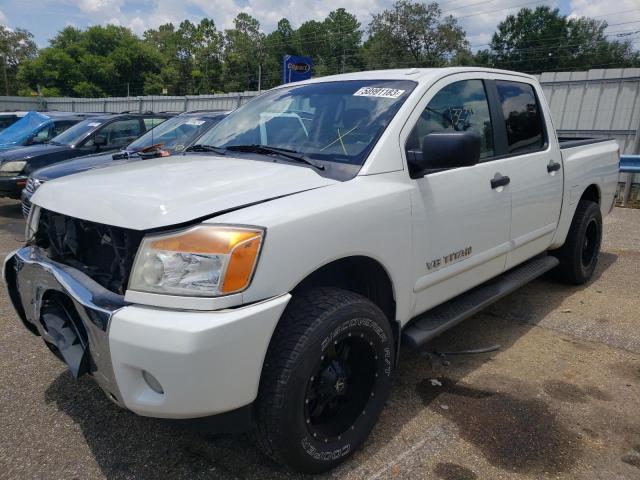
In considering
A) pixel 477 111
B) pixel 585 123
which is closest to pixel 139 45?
pixel 585 123

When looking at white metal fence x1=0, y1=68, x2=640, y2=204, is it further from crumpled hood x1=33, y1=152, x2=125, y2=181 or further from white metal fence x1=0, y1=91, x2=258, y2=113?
white metal fence x1=0, y1=91, x2=258, y2=113

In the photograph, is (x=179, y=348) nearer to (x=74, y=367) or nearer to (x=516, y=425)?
(x=74, y=367)

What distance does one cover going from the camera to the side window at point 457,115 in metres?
2.80

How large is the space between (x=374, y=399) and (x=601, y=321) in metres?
2.59

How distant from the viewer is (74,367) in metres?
2.10

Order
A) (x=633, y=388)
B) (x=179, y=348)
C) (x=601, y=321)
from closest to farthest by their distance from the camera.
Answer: (x=179, y=348) < (x=633, y=388) < (x=601, y=321)

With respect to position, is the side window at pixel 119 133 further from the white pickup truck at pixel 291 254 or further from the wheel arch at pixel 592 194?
the wheel arch at pixel 592 194

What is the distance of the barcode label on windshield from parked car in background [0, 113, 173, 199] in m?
6.04

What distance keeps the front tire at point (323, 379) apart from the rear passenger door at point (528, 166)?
1603 mm

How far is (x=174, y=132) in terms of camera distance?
732 cm

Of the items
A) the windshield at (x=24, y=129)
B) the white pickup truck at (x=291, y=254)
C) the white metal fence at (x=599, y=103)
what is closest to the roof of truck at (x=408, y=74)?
the white pickup truck at (x=291, y=254)

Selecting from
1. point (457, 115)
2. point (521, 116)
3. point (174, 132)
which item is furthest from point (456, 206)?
point (174, 132)

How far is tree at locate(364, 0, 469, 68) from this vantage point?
190 feet

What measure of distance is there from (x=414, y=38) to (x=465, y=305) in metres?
61.1
